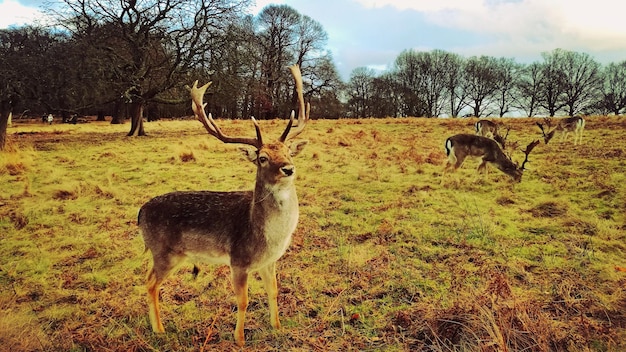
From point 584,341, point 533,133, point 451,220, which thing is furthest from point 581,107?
point 584,341

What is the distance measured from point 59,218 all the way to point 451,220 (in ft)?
24.1

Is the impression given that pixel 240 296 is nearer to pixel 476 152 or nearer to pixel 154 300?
pixel 154 300

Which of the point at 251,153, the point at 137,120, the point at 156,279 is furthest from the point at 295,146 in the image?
the point at 137,120

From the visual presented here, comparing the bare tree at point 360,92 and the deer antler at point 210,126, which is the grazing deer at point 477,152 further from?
the bare tree at point 360,92

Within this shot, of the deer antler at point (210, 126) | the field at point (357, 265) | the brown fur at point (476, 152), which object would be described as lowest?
the field at point (357, 265)

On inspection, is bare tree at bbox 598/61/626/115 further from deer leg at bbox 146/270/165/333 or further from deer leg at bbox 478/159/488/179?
deer leg at bbox 146/270/165/333

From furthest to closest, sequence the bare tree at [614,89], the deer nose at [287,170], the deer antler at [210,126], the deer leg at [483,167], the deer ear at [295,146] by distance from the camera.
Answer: the bare tree at [614,89]
the deer leg at [483,167]
the deer ear at [295,146]
the deer antler at [210,126]
the deer nose at [287,170]

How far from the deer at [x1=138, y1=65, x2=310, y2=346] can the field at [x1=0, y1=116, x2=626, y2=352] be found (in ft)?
1.69

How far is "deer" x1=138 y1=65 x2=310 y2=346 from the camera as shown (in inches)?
144

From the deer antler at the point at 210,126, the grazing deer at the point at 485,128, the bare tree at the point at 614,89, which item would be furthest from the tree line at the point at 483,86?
the deer antler at the point at 210,126

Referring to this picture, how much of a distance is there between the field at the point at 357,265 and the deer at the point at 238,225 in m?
0.52

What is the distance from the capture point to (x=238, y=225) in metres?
3.89

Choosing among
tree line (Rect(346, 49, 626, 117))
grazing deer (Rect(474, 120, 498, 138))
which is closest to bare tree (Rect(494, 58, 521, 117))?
tree line (Rect(346, 49, 626, 117))

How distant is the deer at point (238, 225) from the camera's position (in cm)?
367
